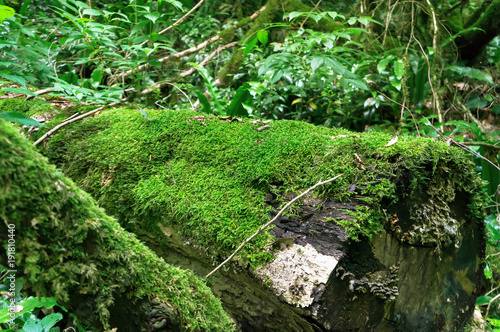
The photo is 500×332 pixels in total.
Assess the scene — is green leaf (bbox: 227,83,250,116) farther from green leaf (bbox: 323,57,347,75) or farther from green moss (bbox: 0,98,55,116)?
green moss (bbox: 0,98,55,116)

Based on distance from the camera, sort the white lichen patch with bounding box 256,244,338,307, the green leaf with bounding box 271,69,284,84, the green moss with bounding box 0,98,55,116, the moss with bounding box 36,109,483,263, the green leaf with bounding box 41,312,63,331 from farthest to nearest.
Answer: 1. the green leaf with bounding box 271,69,284,84
2. the green moss with bounding box 0,98,55,116
3. the moss with bounding box 36,109,483,263
4. the white lichen patch with bounding box 256,244,338,307
5. the green leaf with bounding box 41,312,63,331

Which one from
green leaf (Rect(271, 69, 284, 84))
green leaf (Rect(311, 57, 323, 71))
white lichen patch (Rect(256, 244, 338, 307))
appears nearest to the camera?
white lichen patch (Rect(256, 244, 338, 307))

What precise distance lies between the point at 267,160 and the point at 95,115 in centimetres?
166

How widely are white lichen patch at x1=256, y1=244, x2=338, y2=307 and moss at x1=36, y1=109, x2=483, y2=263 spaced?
0.09 m

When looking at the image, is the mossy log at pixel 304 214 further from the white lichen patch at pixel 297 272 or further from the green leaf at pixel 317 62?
the green leaf at pixel 317 62

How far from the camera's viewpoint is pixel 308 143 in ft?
6.67

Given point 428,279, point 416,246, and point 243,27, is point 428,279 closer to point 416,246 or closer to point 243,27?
point 416,246

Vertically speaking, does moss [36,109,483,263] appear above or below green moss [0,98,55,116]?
above

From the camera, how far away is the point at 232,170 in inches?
81.2

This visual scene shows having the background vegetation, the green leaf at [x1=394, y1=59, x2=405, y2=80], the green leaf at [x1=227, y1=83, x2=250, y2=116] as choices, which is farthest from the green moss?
the green leaf at [x1=394, y1=59, x2=405, y2=80]

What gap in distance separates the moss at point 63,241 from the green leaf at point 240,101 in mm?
2392

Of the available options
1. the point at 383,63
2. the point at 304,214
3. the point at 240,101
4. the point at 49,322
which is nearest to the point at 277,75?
the point at 240,101

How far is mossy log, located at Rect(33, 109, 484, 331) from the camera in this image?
1.64 m

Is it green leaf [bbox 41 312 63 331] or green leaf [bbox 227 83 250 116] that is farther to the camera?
green leaf [bbox 227 83 250 116]
